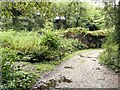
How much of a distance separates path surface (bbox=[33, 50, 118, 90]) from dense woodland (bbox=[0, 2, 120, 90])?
0.16 meters

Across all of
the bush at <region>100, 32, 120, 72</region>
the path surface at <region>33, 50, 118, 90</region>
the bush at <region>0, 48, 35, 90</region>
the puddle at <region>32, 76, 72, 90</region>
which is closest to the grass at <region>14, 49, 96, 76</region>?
the path surface at <region>33, 50, 118, 90</region>

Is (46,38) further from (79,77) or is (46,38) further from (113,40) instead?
(79,77)

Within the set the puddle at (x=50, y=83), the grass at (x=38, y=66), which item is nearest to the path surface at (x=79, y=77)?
the puddle at (x=50, y=83)

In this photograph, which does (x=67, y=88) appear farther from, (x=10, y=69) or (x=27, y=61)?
(x=27, y=61)

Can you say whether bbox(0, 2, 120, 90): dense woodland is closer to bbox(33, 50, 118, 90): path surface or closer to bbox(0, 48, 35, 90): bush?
bbox(0, 48, 35, 90): bush

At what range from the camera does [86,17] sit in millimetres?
8375

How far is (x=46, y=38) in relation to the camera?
4902mm

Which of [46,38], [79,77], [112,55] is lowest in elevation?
[79,77]

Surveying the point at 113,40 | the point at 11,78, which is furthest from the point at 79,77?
the point at 11,78

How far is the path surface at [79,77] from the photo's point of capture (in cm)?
314

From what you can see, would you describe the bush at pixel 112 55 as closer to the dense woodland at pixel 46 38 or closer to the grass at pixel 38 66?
the dense woodland at pixel 46 38

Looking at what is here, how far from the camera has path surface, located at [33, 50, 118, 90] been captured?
314 centimetres

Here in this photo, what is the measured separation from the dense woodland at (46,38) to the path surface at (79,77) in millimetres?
163

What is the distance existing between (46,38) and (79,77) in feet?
5.18
